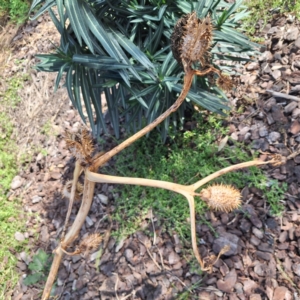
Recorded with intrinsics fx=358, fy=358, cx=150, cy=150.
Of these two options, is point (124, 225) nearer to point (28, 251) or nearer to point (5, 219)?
point (28, 251)

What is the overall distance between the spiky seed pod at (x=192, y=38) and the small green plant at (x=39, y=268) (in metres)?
1.90

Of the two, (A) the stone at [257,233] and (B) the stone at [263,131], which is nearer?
(A) the stone at [257,233]

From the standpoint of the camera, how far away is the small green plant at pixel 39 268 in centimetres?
233

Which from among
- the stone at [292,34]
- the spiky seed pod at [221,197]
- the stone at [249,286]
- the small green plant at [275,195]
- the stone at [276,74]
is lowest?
the stone at [249,286]

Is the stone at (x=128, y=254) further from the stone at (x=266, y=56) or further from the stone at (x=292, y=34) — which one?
the stone at (x=292, y=34)

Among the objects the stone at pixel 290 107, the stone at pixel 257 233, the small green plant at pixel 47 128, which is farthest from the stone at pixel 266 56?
the small green plant at pixel 47 128

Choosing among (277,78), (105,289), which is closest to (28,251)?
(105,289)

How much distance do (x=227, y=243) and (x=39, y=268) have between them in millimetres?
1276

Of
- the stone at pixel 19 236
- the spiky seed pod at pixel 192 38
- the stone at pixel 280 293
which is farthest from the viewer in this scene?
the stone at pixel 19 236

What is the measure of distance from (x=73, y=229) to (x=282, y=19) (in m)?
1.96

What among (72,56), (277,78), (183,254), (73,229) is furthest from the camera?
(277,78)

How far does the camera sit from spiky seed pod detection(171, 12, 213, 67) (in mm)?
865

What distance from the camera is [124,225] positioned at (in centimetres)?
215

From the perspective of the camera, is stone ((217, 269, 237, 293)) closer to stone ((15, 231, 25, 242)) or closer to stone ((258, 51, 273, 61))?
stone ((258, 51, 273, 61))
